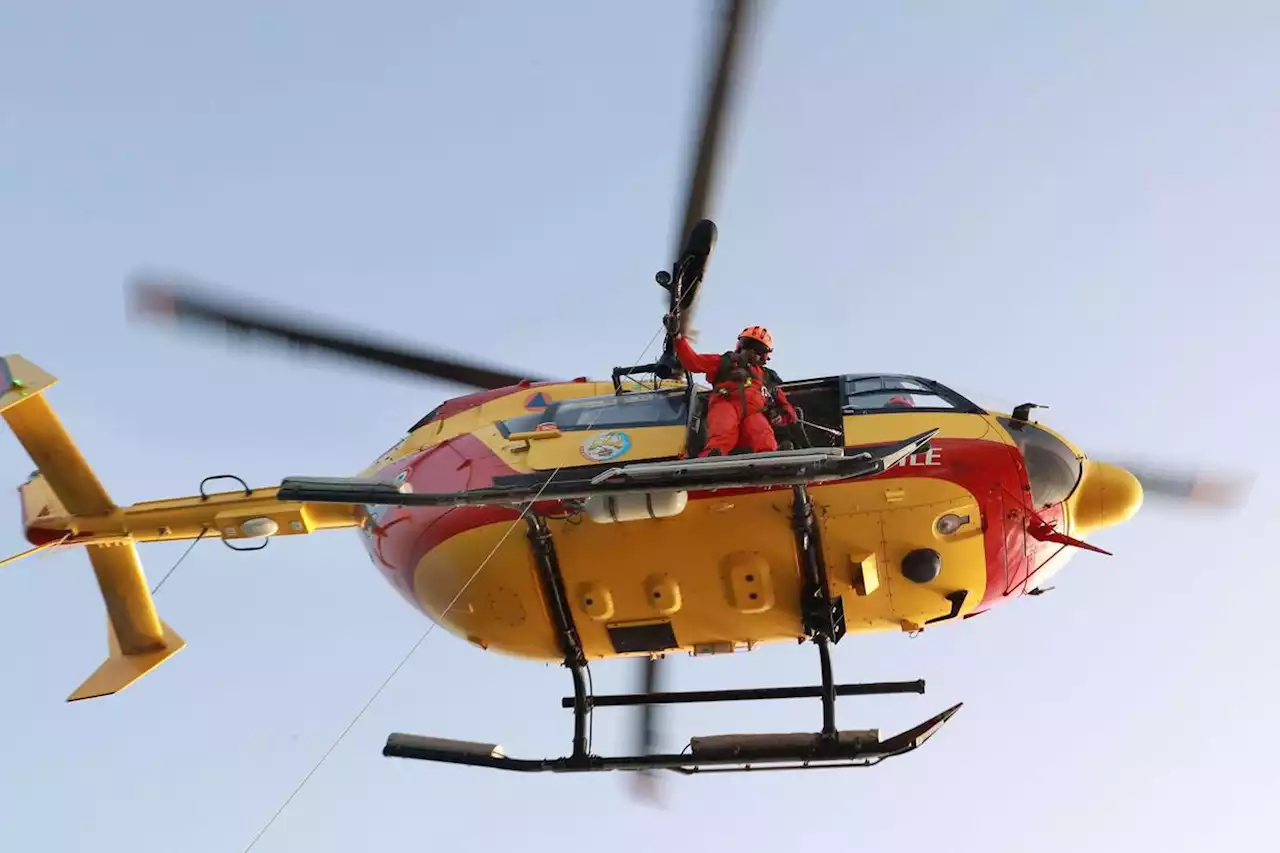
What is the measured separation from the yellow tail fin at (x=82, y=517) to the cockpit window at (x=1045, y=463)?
28.0ft

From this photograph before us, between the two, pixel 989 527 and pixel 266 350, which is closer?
pixel 989 527

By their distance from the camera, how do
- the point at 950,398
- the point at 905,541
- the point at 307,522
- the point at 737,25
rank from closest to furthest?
the point at 737,25 → the point at 905,541 → the point at 950,398 → the point at 307,522

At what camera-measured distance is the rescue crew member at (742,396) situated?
26.6 ft

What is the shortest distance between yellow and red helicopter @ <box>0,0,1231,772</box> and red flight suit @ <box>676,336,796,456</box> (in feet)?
0.68

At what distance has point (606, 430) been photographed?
28.6 ft

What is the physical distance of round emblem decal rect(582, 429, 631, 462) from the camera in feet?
27.8

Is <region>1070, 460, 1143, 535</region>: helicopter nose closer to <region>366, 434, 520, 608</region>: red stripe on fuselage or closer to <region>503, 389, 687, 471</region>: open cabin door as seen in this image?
<region>503, 389, 687, 471</region>: open cabin door

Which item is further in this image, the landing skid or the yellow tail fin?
the yellow tail fin

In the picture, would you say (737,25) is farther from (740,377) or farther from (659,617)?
(659,617)

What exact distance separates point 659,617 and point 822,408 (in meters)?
2.14

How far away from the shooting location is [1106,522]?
348 inches

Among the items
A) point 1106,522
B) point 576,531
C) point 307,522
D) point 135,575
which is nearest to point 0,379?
point 135,575

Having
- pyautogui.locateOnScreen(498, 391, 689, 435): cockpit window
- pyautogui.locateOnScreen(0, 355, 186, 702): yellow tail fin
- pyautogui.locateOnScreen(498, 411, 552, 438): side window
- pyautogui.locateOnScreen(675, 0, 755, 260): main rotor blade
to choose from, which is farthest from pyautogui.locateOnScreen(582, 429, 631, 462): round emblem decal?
pyautogui.locateOnScreen(0, 355, 186, 702): yellow tail fin

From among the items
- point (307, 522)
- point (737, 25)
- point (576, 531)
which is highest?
point (737, 25)
